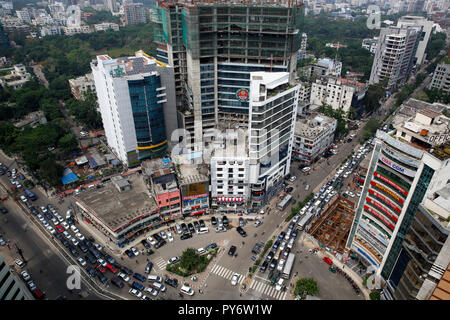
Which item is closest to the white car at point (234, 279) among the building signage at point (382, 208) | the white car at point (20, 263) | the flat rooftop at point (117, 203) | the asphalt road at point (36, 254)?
the flat rooftop at point (117, 203)

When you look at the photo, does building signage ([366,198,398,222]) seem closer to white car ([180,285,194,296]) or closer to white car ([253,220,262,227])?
white car ([253,220,262,227])

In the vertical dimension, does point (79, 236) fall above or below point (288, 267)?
below

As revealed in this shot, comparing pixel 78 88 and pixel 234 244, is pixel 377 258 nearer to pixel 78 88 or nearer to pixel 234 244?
pixel 234 244

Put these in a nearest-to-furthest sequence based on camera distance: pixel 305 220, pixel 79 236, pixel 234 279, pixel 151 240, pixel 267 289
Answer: pixel 267 289
pixel 234 279
pixel 151 240
pixel 79 236
pixel 305 220

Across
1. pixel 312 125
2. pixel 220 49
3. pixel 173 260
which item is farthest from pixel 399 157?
pixel 220 49

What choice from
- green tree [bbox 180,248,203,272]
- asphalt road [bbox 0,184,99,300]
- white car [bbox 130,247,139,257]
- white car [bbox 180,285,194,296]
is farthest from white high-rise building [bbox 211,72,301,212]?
asphalt road [bbox 0,184,99,300]

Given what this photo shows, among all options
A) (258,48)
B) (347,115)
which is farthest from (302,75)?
(258,48)

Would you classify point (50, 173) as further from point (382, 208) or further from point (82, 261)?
point (382, 208)
